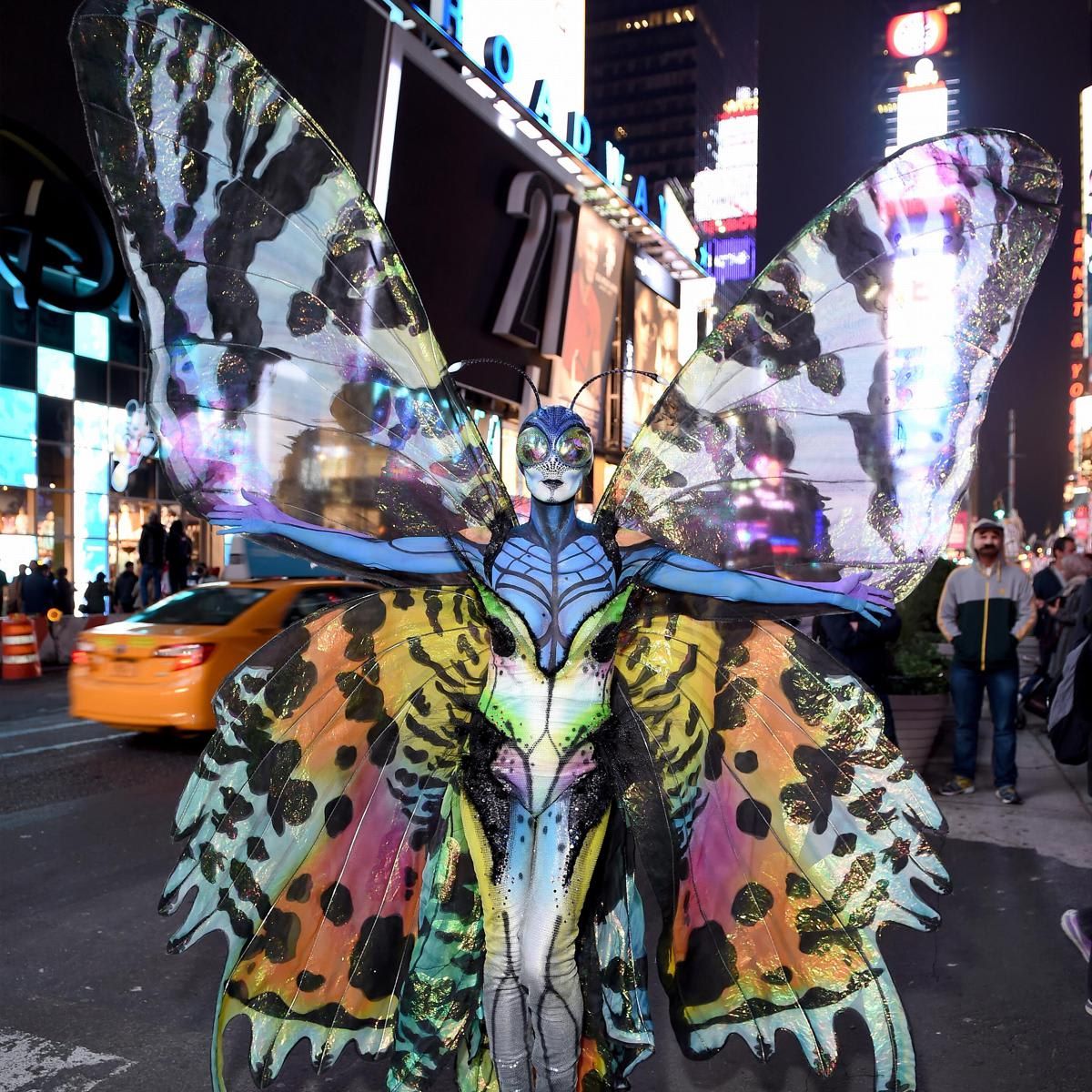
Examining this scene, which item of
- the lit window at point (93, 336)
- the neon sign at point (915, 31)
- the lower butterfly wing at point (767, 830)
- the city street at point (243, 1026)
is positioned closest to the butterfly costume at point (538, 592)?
the lower butterfly wing at point (767, 830)

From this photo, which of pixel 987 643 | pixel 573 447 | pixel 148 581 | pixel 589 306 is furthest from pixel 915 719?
pixel 589 306

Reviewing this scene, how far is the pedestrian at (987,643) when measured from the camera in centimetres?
770

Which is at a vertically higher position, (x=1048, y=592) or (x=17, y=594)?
(x=1048, y=592)

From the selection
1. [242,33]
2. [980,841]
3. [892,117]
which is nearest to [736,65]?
[892,117]

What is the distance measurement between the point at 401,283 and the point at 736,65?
17021cm

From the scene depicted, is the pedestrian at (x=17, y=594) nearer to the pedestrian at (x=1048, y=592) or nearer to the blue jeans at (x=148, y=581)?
the blue jeans at (x=148, y=581)

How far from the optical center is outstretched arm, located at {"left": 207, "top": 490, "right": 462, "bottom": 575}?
3.06 m

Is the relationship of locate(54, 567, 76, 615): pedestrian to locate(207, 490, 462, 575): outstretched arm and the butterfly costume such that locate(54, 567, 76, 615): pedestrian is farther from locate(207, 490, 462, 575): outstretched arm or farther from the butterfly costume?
locate(207, 490, 462, 575): outstretched arm

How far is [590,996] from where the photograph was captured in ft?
10.2

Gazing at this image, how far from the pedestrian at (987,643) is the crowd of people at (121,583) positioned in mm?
11097

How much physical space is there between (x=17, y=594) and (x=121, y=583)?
175cm

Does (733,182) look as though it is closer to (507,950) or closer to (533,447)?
(533,447)

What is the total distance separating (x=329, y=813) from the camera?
327 centimetres

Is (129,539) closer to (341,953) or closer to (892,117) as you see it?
(341,953)
